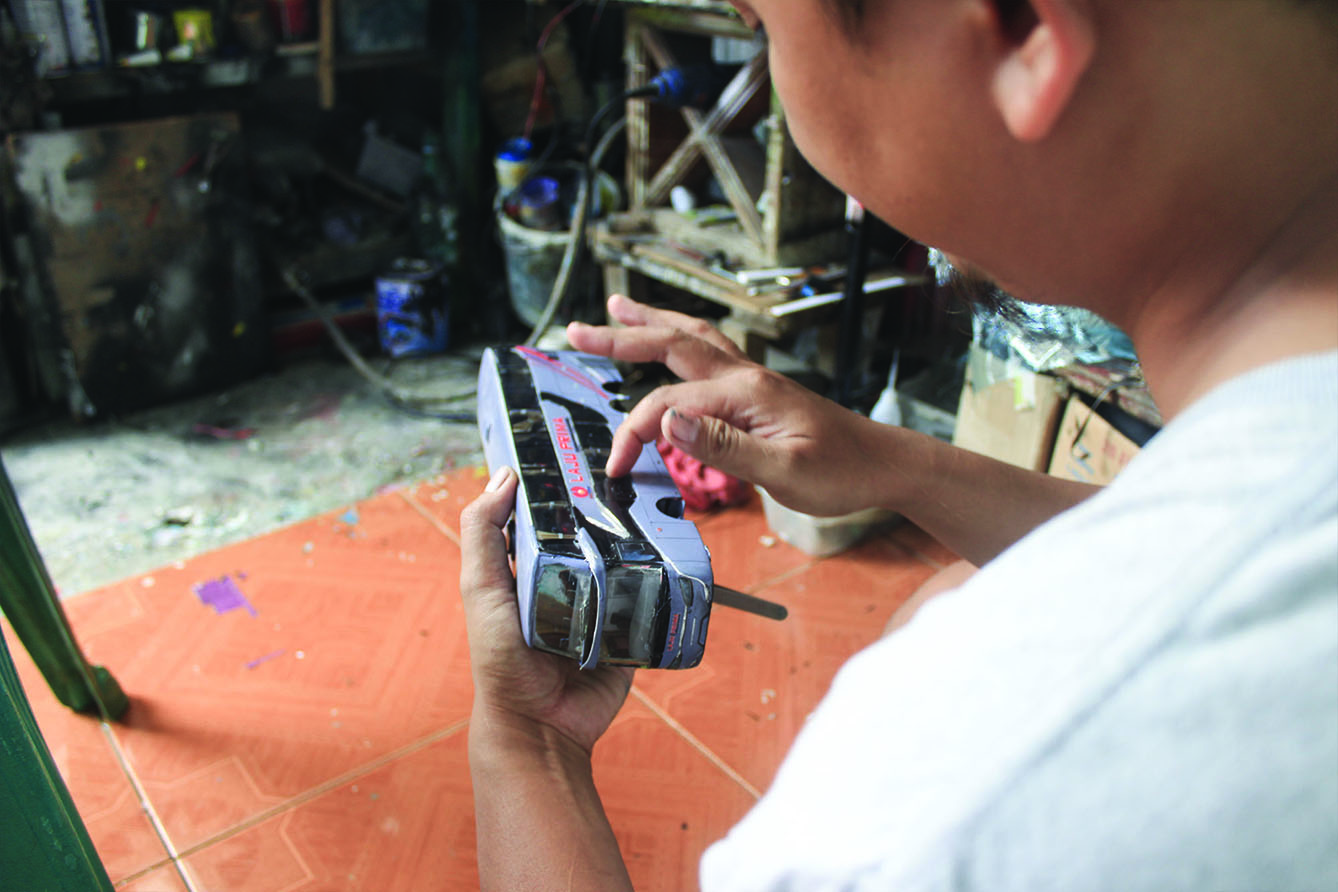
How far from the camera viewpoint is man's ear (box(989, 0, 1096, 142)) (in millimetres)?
355

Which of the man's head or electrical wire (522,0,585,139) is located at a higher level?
the man's head

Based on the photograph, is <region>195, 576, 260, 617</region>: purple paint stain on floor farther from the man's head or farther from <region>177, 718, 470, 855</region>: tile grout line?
the man's head

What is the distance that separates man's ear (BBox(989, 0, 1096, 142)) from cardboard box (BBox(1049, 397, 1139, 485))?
47.5 inches

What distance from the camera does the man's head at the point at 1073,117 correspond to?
1.20 feet

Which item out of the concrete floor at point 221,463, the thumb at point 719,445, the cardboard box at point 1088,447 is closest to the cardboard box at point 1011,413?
the cardboard box at point 1088,447

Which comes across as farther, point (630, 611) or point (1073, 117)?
point (630, 611)

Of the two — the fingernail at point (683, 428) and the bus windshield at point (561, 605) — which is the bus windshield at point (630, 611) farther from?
the fingernail at point (683, 428)

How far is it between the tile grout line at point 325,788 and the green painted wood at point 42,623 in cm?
35

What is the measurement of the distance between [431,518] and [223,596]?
45cm

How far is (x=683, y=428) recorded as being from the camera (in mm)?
923

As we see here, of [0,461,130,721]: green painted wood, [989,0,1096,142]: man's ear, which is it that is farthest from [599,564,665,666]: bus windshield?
[0,461,130,721]: green painted wood

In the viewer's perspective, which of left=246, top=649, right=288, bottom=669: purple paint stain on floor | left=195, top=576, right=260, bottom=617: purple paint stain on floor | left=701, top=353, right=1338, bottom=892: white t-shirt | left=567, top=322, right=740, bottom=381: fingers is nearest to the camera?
left=701, top=353, right=1338, bottom=892: white t-shirt

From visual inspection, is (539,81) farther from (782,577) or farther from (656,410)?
(656,410)

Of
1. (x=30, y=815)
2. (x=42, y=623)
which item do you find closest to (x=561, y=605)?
(x=30, y=815)
